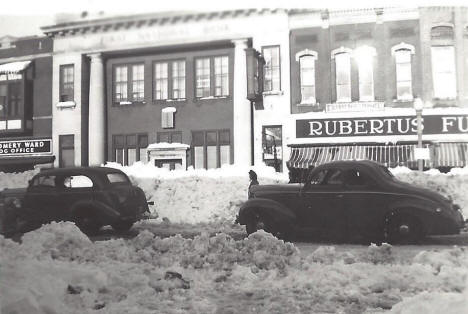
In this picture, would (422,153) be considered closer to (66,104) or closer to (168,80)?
(168,80)

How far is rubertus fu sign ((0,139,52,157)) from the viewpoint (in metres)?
3.65

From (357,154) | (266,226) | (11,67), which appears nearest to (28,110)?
(11,67)

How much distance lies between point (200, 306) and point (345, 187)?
1479 mm

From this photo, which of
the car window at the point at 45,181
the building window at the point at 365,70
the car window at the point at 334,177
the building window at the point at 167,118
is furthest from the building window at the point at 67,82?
the building window at the point at 365,70

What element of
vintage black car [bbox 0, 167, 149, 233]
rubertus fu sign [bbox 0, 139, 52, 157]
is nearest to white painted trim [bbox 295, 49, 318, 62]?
vintage black car [bbox 0, 167, 149, 233]

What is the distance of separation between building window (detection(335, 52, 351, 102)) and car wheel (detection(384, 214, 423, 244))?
1.00 metres

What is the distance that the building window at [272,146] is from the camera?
11.1ft

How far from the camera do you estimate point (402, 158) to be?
10.3 feet

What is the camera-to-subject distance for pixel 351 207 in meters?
3.24

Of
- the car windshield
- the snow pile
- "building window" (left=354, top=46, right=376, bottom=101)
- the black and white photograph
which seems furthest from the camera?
the car windshield

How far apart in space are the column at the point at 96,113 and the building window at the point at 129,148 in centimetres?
12

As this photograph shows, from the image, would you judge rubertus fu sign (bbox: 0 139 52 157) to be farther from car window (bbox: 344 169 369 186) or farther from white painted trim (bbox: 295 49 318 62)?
car window (bbox: 344 169 369 186)

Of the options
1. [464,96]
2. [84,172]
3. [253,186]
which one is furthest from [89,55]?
[464,96]

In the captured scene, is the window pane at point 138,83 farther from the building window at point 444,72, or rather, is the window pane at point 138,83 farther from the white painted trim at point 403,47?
the building window at point 444,72
